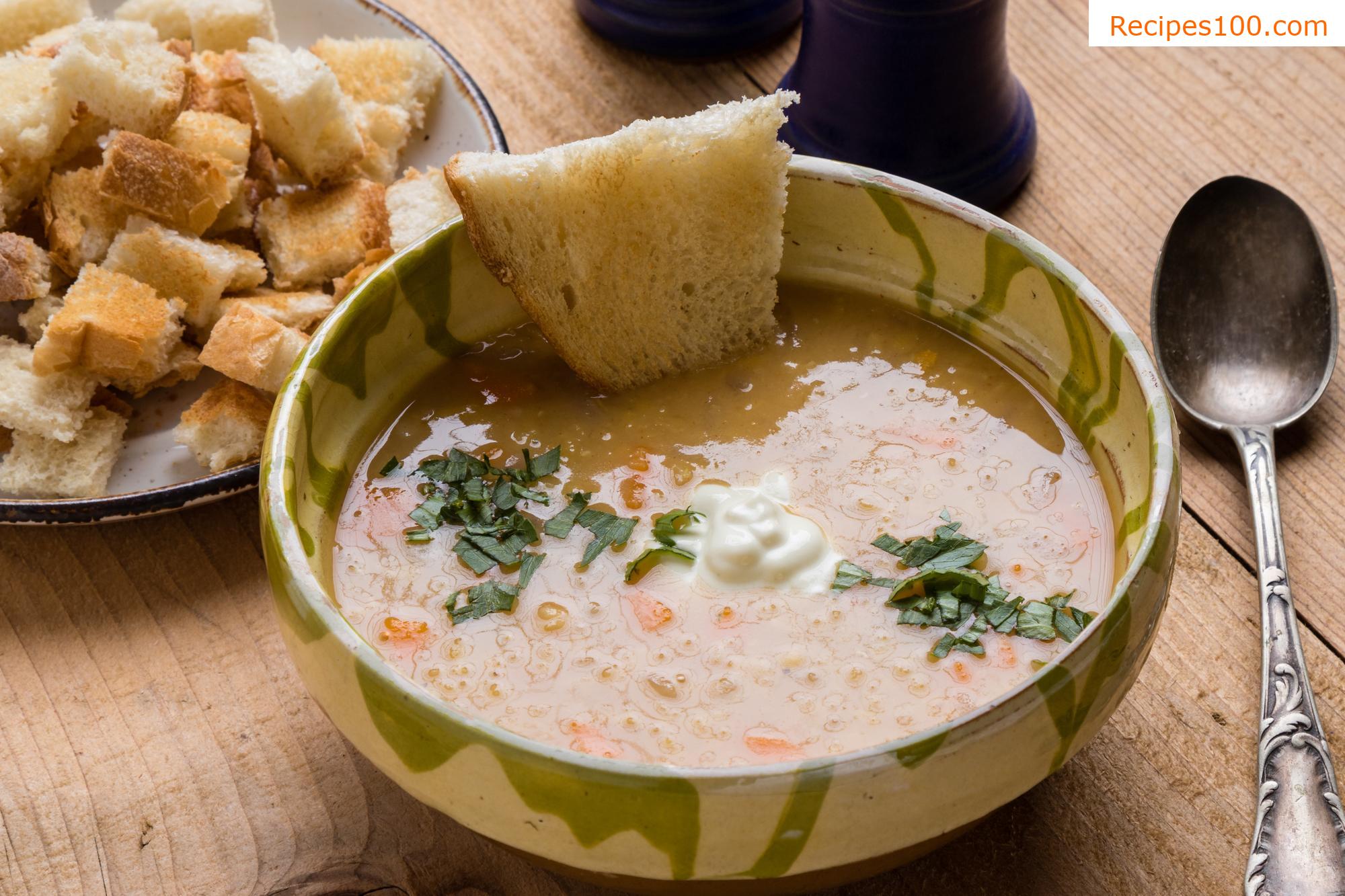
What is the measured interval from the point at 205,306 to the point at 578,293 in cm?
62

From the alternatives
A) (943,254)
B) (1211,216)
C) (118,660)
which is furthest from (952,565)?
(118,660)

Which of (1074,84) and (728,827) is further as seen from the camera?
(1074,84)

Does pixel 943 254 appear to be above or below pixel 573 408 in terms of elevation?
above

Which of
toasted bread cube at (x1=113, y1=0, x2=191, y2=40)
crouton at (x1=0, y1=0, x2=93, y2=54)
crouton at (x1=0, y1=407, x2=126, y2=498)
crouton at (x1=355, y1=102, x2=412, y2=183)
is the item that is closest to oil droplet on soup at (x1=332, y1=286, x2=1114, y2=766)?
crouton at (x1=0, y1=407, x2=126, y2=498)

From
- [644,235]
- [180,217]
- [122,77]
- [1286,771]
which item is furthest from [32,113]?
[1286,771]

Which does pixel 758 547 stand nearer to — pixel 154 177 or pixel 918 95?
pixel 918 95

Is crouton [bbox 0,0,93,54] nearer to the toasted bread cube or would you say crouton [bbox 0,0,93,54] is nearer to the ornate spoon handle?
the toasted bread cube

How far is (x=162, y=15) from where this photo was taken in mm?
2188

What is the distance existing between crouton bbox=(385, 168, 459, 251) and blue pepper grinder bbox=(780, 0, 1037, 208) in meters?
0.55

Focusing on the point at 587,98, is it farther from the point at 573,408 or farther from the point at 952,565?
the point at 952,565

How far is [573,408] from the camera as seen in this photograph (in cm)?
154

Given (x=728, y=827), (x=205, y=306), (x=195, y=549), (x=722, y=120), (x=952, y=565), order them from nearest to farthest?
1. (x=728, y=827)
2. (x=952, y=565)
3. (x=722, y=120)
4. (x=195, y=549)
5. (x=205, y=306)

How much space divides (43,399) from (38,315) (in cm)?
19

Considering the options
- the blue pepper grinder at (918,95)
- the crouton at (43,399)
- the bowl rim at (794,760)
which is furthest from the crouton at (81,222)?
the blue pepper grinder at (918,95)
